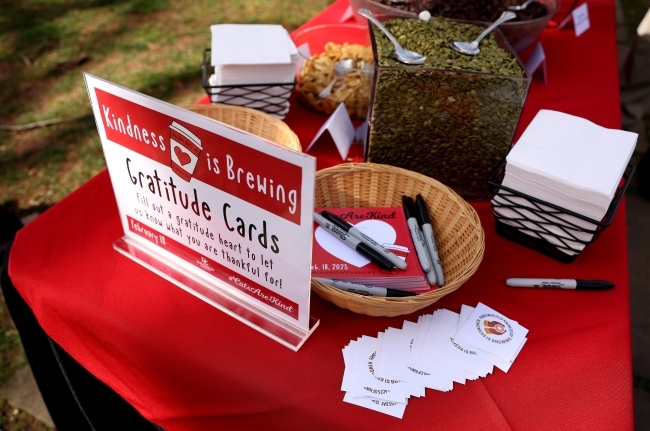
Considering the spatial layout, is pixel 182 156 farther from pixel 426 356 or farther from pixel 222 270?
pixel 426 356

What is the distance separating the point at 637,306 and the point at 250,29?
1.56 metres

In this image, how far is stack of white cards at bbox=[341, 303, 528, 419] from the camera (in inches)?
24.3

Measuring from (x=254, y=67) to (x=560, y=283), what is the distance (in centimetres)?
70

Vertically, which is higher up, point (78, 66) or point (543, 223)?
point (543, 223)

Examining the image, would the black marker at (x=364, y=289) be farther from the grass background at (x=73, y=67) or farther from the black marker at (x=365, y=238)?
the grass background at (x=73, y=67)

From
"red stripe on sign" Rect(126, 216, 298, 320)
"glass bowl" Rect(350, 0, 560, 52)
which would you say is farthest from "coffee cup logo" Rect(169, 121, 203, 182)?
"glass bowl" Rect(350, 0, 560, 52)

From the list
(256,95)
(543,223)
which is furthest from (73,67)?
(543,223)

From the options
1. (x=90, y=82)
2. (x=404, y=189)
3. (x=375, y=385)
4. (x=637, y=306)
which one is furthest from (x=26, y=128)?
(x=637, y=306)

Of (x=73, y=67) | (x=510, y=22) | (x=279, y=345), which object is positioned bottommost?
(x=73, y=67)

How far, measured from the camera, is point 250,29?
1.09 m

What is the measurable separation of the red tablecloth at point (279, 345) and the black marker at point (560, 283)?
0.04 ft

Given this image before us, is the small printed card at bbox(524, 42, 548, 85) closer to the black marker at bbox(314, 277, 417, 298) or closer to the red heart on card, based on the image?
the black marker at bbox(314, 277, 417, 298)

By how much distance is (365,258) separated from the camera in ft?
2.38

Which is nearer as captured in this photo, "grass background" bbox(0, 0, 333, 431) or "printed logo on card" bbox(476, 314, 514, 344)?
"printed logo on card" bbox(476, 314, 514, 344)
